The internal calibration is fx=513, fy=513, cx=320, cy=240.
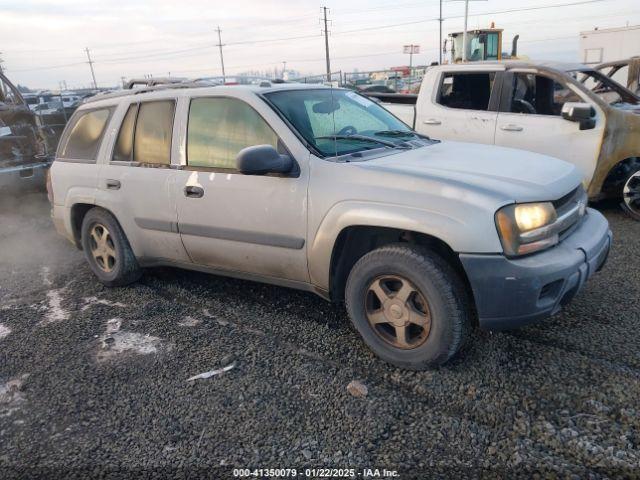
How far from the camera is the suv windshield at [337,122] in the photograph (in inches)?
132

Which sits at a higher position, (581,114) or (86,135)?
(86,135)

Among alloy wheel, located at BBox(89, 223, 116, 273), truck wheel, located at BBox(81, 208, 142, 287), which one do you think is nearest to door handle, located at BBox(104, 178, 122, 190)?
truck wheel, located at BBox(81, 208, 142, 287)

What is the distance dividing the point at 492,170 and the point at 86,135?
3471mm

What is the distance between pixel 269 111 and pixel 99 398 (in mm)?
2013

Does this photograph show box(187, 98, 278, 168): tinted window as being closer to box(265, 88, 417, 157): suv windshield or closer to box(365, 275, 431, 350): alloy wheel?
box(265, 88, 417, 157): suv windshield

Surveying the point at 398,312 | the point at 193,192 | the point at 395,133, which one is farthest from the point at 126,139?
the point at 398,312

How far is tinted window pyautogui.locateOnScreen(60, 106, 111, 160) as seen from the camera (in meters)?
4.38

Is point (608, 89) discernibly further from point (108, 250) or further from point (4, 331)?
point (4, 331)

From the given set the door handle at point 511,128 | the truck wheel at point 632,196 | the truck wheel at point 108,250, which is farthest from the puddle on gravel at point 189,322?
the truck wheel at point 632,196

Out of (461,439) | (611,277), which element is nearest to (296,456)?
(461,439)

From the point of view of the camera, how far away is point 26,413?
278 centimetres

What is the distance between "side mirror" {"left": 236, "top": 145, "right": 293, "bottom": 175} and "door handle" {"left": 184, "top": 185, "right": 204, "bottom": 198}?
65 cm

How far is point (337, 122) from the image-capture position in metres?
3.64

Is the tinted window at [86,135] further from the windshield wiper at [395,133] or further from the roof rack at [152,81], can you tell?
the windshield wiper at [395,133]
